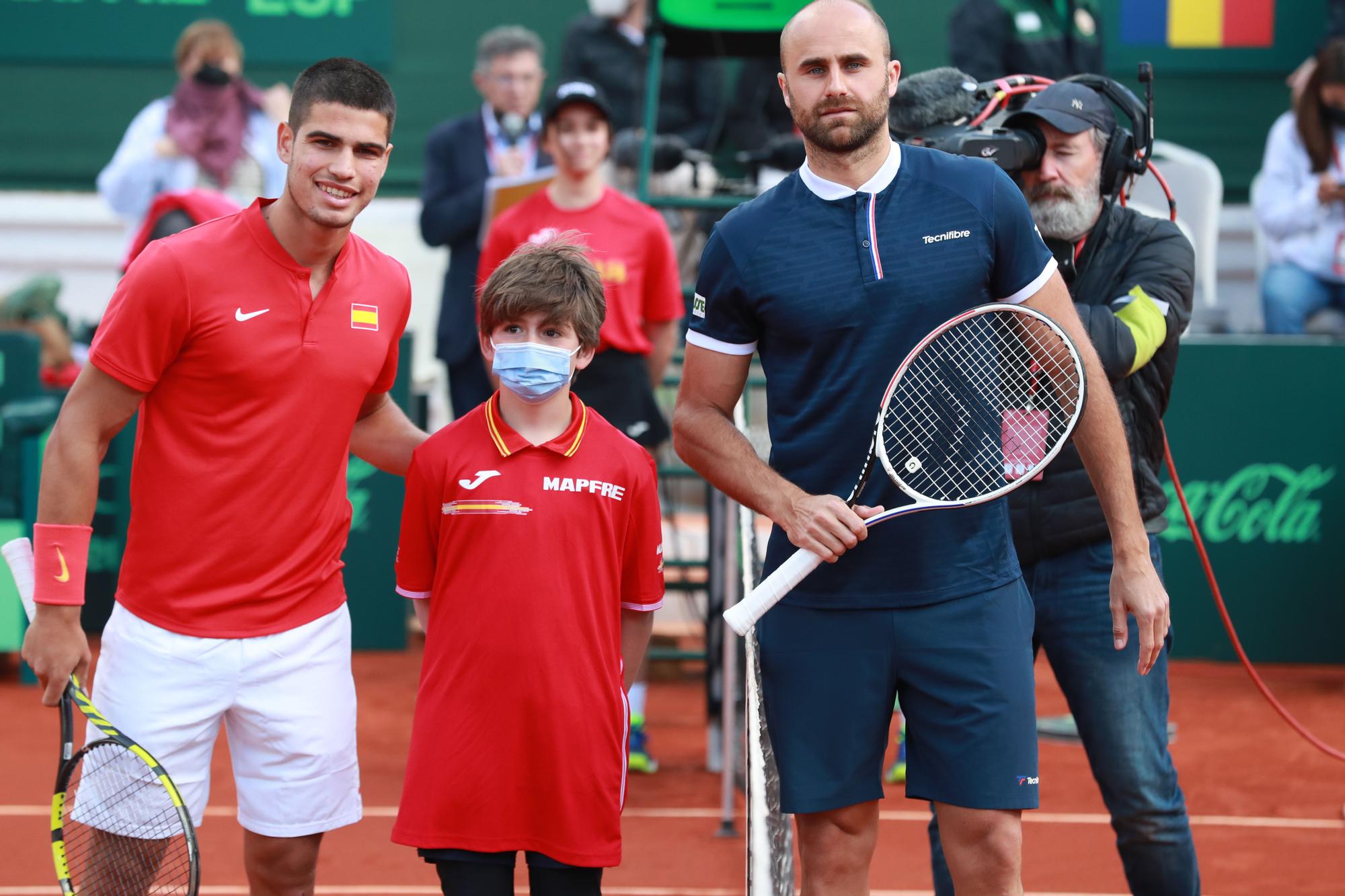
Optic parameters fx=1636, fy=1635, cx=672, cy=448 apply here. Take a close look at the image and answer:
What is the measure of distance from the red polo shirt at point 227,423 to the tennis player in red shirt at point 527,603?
0.26 meters

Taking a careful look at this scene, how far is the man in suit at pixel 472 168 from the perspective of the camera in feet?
23.1

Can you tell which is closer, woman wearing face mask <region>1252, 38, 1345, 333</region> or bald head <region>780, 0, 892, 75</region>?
bald head <region>780, 0, 892, 75</region>

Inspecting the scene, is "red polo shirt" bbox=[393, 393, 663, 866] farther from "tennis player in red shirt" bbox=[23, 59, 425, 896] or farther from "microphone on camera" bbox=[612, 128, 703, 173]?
"microphone on camera" bbox=[612, 128, 703, 173]

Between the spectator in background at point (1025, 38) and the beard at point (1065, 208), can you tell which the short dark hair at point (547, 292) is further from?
the spectator in background at point (1025, 38)

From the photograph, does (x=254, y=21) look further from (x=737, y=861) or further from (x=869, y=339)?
(x=869, y=339)

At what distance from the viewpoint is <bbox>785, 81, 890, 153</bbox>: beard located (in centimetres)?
310

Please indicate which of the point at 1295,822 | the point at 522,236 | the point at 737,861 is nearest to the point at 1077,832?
the point at 1295,822

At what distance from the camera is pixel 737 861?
5.18 m

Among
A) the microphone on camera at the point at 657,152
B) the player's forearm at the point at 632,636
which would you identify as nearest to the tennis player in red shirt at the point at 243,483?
the player's forearm at the point at 632,636

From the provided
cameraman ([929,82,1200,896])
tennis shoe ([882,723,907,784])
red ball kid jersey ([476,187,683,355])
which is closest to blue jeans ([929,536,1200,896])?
cameraman ([929,82,1200,896])

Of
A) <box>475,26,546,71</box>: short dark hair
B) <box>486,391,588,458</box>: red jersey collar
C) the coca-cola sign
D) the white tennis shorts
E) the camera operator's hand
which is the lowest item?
the coca-cola sign

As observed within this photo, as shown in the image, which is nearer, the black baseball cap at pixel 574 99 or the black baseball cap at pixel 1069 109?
the black baseball cap at pixel 1069 109

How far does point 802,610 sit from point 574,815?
60cm

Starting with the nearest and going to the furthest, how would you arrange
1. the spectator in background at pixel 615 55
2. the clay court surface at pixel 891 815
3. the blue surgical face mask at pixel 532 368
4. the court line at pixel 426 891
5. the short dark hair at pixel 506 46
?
the blue surgical face mask at pixel 532 368 → the court line at pixel 426 891 → the clay court surface at pixel 891 815 → the short dark hair at pixel 506 46 → the spectator in background at pixel 615 55
